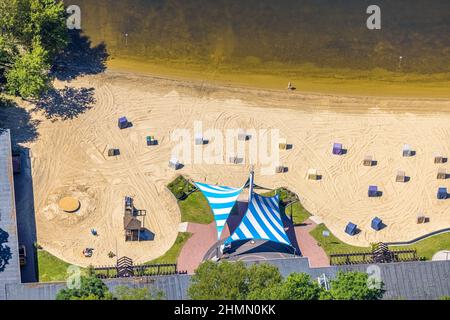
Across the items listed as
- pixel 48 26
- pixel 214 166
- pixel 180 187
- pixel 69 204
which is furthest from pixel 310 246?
pixel 48 26

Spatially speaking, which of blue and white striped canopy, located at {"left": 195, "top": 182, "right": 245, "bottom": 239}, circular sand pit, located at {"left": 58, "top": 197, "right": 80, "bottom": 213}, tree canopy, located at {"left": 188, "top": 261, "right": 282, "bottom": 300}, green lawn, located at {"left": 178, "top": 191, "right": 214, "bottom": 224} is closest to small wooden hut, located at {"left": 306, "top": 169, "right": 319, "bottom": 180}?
blue and white striped canopy, located at {"left": 195, "top": 182, "right": 245, "bottom": 239}

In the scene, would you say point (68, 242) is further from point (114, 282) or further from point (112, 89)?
point (112, 89)

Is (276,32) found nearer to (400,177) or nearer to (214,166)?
(214,166)

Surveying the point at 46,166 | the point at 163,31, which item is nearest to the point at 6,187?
the point at 46,166

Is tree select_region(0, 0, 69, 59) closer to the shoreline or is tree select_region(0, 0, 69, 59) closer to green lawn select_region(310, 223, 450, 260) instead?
the shoreline

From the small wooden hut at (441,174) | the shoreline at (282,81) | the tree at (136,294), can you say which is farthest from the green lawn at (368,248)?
the shoreline at (282,81)

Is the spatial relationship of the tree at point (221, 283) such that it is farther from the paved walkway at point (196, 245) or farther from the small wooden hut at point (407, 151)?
the small wooden hut at point (407, 151)
